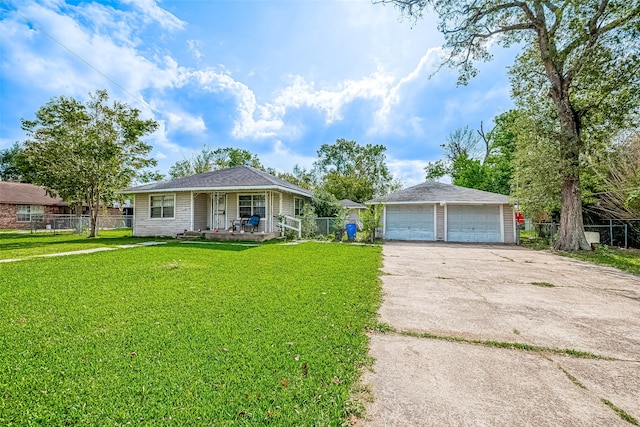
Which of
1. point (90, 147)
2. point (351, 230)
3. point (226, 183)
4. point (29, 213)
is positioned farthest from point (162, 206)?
point (29, 213)

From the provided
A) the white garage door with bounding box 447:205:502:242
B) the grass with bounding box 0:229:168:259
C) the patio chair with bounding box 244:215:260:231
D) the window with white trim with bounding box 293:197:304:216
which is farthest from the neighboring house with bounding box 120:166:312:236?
the white garage door with bounding box 447:205:502:242

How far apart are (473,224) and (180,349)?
16.2 metres

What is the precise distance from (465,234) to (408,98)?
30.2ft

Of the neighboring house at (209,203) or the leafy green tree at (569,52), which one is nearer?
the leafy green tree at (569,52)

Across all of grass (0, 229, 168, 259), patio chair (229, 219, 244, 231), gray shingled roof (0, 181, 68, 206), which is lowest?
grass (0, 229, 168, 259)

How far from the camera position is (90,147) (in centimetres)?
1362

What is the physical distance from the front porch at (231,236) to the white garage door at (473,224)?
9.83 meters

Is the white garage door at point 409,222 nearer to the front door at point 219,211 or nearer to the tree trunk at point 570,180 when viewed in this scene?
the tree trunk at point 570,180

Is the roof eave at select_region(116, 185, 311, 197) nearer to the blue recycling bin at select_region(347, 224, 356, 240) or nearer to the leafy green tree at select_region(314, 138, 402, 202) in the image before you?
the blue recycling bin at select_region(347, 224, 356, 240)

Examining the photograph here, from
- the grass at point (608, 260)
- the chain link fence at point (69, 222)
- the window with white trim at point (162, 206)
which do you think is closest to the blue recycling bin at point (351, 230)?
the grass at point (608, 260)

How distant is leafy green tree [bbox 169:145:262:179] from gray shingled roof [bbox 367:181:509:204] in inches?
952

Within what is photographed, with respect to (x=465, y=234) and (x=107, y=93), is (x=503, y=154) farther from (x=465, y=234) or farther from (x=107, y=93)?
(x=107, y=93)

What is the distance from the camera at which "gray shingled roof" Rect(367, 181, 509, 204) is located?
14.8m

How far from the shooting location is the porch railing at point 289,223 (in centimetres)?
1409
